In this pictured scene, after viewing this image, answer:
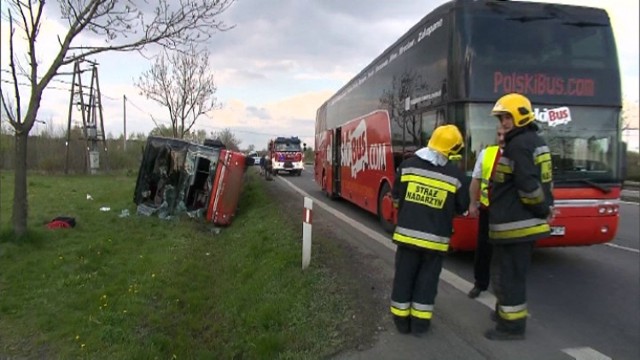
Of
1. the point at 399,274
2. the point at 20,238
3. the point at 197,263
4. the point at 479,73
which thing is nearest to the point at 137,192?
the point at 20,238

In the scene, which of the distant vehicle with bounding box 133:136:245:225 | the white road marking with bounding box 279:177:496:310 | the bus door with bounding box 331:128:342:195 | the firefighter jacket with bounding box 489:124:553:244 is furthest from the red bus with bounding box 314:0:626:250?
the bus door with bounding box 331:128:342:195

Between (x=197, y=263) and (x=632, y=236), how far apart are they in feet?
28.8

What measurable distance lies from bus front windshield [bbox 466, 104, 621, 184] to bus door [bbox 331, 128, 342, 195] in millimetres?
8766

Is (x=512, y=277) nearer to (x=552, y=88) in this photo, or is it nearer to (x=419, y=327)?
(x=419, y=327)

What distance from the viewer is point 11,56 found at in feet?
31.2

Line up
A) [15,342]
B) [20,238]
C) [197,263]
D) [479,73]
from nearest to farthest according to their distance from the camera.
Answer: [15,342], [479,73], [197,263], [20,238]

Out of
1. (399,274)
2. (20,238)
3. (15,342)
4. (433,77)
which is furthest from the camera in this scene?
(20,238)

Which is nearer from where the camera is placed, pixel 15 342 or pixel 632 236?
pixel 15 342

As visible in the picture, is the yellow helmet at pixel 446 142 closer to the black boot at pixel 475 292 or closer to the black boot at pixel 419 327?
the black boot at pixel 419 327

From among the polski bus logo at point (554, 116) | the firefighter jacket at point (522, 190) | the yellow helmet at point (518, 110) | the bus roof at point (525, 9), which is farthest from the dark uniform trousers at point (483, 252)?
the bus roof at point (525, 9)

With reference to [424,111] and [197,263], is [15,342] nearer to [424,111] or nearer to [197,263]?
[197,263]

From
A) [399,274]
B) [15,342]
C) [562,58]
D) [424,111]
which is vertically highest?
[562,58]

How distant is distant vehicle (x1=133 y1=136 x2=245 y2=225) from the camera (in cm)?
1290

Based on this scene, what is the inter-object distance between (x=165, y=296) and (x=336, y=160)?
391 inches
